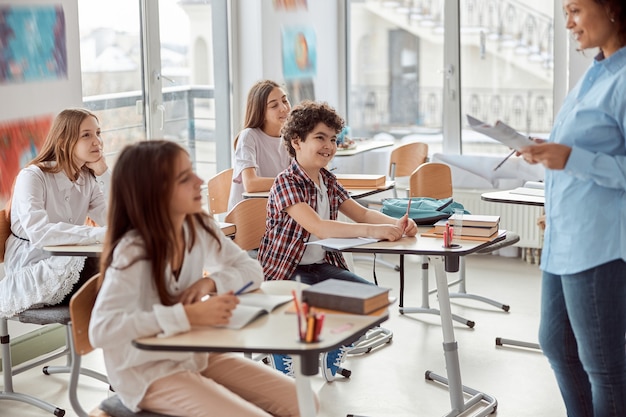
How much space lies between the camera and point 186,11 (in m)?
5.52

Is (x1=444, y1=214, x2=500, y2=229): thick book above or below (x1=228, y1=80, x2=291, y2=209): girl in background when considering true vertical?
below

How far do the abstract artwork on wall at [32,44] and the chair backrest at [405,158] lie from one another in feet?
7.49

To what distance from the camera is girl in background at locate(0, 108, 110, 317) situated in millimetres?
3418

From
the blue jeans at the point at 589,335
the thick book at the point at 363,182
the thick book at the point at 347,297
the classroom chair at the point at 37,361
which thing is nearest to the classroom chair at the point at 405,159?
the thick book at the point at 363,182

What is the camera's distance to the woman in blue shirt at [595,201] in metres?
2.25

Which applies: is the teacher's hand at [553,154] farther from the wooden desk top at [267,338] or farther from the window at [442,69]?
the window at [442,69]

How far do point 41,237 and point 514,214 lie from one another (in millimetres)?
3664

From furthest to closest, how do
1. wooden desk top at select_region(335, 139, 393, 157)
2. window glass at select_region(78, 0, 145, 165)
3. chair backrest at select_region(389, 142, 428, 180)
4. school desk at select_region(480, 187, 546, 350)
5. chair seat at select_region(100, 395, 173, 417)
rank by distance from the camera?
chair backrest at select_region(389, 142, 428, 180)
wooden desk top at select_region(335, 139, 393, 157)
window glass at select_region(78, 0, 145, 165)
school desk at select_region(480, 187, 546, 350)
chair seat at select_region(100, 395, 173, 417)

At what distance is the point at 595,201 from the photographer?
229 cm

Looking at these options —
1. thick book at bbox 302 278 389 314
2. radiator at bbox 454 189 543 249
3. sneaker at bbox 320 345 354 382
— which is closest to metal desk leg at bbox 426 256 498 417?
sneaker at bbox 320 345 354 382

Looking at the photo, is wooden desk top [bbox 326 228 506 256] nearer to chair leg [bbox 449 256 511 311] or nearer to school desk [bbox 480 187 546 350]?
school desk [bbox 480 187 546 350]

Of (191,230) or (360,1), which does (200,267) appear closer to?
(191,230)

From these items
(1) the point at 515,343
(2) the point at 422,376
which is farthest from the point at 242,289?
(1) the point at 515,343

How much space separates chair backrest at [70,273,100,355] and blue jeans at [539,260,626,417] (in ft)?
4.01
